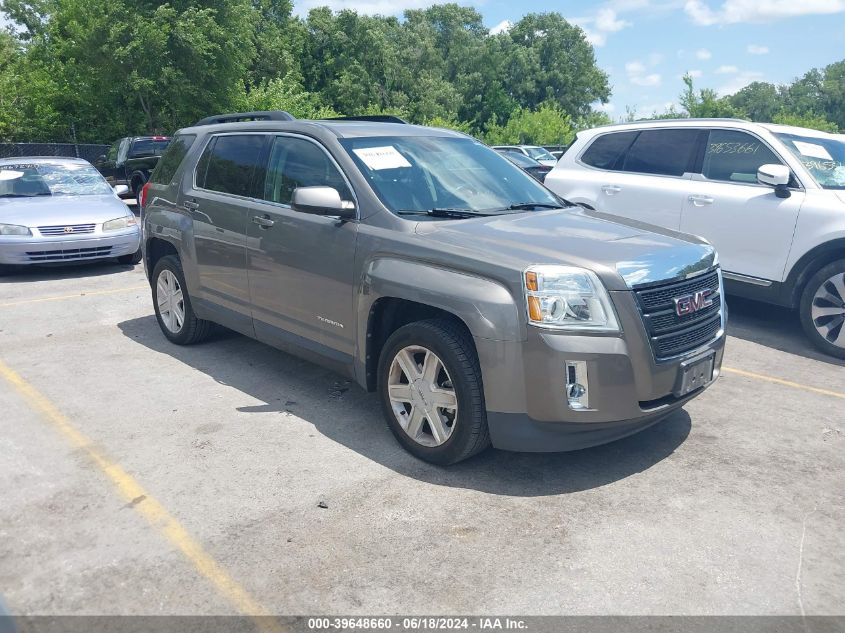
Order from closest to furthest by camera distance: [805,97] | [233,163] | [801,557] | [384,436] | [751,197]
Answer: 1. [801,557]
2. [384,436]
3. [233,163]
4. [751,197]
5. [805,97]

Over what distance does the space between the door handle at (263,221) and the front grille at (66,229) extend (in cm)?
536

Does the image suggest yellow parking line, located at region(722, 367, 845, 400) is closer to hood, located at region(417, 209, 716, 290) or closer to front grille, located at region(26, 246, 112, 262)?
hood, located at region(417, 209, 716, 290)

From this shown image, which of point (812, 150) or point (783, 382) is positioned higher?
point (812, 150)

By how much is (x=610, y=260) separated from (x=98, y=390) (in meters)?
3.72

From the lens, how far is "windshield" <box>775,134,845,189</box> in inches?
271

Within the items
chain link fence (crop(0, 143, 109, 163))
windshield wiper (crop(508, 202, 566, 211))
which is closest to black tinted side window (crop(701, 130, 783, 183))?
windshield wiper (crop(508, 202, 566, 211))

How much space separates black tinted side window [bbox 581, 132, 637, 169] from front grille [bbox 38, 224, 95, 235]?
6.20 meters

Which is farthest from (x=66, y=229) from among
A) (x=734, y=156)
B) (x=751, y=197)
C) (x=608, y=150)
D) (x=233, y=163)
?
(x=751, y=197)

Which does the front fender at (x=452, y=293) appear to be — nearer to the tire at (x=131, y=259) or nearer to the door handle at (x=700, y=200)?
the door handle at (x=700, y=200)

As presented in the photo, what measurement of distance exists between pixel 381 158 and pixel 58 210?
21.9 feet

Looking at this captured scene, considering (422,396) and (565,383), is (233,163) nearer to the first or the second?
(422,396)

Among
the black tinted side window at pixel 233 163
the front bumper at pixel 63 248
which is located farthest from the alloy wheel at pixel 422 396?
the front bumper at pixel 63 248

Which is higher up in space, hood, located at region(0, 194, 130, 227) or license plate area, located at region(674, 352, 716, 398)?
hood, located at region(0, 194, 130, 227)

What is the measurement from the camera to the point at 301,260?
4910 millimetres
